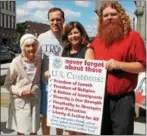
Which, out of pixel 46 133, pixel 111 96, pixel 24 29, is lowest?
pixel 46 133

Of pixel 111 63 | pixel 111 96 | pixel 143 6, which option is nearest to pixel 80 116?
pixel 111 96

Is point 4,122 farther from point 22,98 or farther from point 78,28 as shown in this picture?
point 78,28

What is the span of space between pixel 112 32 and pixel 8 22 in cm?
133

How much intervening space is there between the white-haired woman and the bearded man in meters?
0.69

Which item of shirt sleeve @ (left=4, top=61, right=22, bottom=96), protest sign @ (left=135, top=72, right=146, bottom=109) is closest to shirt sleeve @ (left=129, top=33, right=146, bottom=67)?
shirt sleeve @ (left=4, top=61, right=22, bottom=96)

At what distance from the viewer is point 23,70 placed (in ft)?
10.2

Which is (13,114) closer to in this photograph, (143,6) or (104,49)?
(104,49)

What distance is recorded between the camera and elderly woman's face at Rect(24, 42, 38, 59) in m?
3.04

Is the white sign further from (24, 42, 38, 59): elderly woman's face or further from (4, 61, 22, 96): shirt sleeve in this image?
(4, 61, 22, 96): shirt sleeve

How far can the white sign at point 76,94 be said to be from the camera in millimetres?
2855

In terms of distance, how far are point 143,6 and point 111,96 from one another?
3.84ft

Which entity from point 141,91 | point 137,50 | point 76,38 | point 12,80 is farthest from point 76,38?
point 141,91

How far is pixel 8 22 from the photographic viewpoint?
138 inches

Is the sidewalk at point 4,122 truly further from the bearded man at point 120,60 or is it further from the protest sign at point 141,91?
the bearded man at point 120,60
